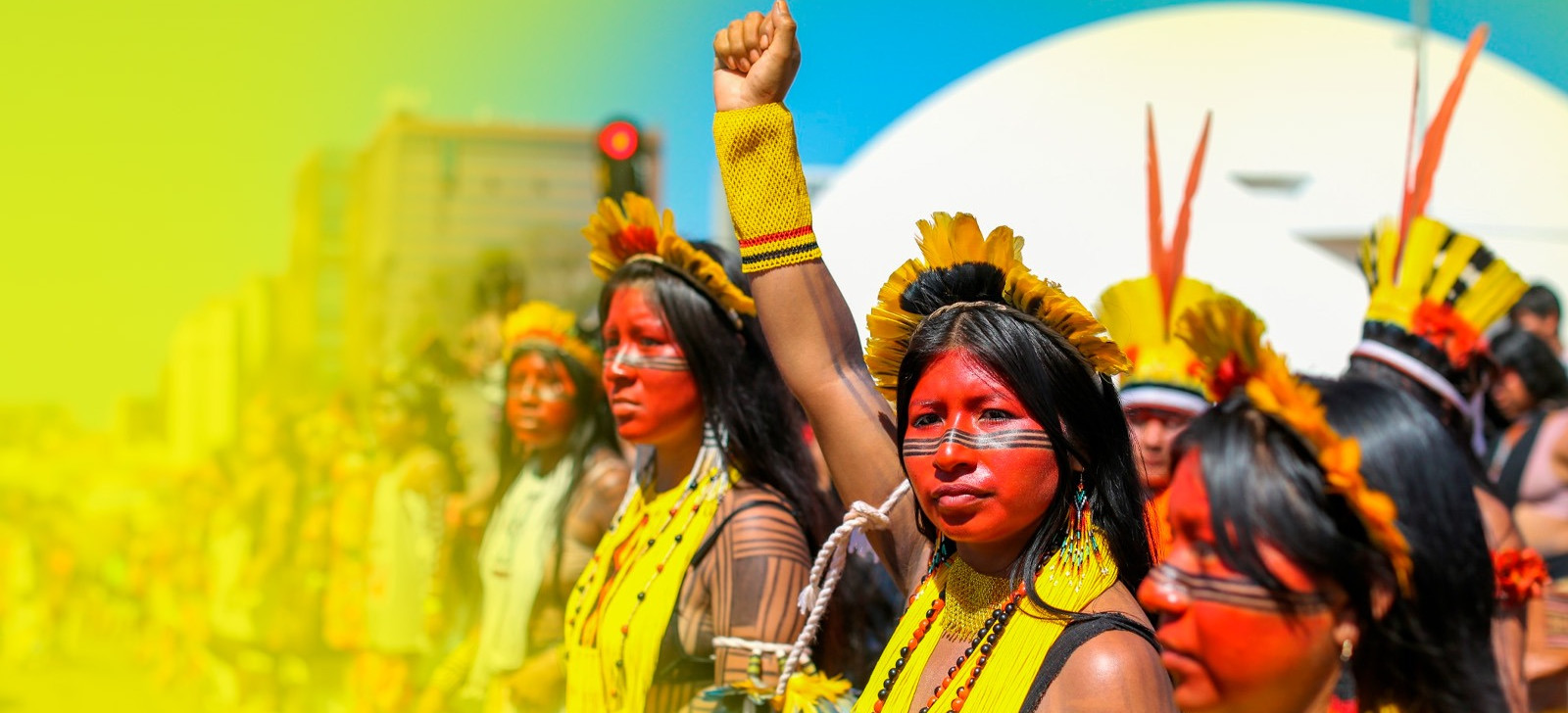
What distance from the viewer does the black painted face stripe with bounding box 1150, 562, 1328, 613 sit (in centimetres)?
178

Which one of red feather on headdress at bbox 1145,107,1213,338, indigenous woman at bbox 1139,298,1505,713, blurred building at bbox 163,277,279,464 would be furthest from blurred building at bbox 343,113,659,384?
indigenous woman at bbox 1139,298,1505,713

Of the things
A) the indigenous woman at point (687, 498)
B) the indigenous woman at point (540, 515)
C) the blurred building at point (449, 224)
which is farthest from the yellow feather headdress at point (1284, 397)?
the blurred building at point (449, 224)

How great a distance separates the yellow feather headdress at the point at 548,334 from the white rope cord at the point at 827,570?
2409 mm

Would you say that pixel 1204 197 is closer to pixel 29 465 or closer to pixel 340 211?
pixel 340 211

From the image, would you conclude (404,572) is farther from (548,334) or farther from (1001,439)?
(1001,439)

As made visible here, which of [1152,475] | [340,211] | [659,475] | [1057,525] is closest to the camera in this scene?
[1057,525]

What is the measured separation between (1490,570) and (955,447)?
795 mm

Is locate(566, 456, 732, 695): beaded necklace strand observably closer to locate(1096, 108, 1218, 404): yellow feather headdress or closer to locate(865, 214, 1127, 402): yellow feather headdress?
locate(865, 214, 1127, 402): yellow feather headdress

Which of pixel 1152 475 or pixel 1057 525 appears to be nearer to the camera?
pixel 1057 525

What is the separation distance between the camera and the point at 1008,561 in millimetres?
→ 2480

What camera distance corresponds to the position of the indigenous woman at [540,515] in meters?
5.23

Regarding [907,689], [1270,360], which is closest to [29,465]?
[907,689]

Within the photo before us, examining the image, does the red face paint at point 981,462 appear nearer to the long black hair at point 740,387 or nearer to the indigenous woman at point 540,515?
the long black hair at point 740,387

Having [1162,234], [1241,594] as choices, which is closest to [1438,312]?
[1162,234]
